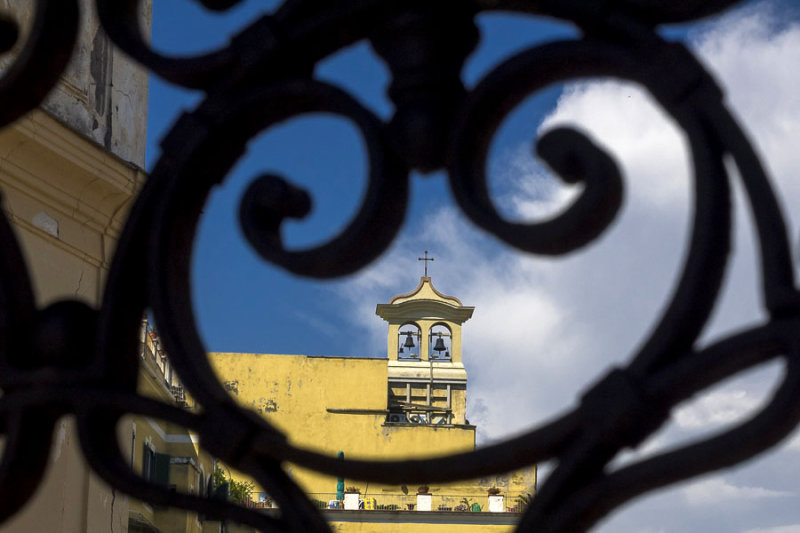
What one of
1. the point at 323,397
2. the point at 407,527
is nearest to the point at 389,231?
the point at 407,527

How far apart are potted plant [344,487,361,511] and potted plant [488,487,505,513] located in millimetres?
3128

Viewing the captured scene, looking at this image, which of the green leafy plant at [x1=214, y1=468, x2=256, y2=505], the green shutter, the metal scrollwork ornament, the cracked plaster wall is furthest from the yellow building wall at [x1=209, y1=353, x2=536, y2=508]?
the metal scrollwork ornament

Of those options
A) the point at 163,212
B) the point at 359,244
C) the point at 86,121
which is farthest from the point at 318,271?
the point at 86,121

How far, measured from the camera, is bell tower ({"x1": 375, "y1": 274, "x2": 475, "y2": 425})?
103 ft

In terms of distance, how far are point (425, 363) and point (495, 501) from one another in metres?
4.85

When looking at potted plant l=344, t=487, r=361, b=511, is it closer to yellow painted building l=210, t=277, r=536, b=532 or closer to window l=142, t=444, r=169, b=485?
yellow painted building l=210, t=277, r=536, b=532

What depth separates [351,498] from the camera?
2848 cm

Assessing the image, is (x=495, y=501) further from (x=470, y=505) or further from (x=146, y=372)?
(x=146, y=372)

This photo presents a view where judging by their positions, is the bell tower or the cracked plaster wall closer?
the cracked plaster wall

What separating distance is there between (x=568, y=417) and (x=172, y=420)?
312mm

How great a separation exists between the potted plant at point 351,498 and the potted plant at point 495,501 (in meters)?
3.13

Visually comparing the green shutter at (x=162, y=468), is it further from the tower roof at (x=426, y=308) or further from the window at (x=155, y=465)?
the tower roof at (x=426, y=308)

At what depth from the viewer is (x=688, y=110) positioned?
0.78 m

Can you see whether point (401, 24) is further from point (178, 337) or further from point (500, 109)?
point (178, 337)
